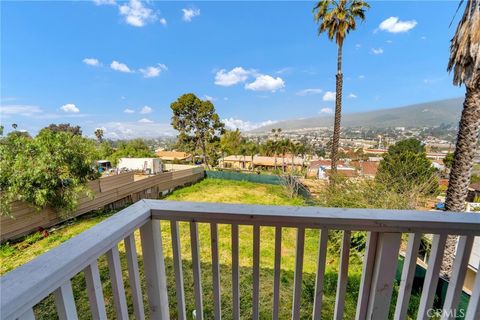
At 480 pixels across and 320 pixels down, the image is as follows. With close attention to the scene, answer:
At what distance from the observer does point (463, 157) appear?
3730mm

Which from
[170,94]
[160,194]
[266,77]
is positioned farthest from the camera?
[266,77]

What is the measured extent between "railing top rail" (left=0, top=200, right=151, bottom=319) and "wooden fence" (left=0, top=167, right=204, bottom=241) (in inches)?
272

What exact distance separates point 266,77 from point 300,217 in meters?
22.1

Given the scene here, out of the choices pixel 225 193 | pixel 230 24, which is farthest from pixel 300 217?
pixel 225 193

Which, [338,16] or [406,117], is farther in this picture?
[406,117]

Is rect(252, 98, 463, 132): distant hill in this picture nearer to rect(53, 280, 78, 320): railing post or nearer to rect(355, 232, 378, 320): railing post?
rect(355, 232, 378, 320): railing post

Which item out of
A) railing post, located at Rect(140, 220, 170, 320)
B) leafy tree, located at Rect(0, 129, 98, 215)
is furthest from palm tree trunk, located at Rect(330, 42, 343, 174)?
A: leafy tree, located at Rect(0, 129, 98, 215)

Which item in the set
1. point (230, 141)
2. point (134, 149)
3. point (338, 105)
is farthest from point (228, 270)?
point (134, 149)

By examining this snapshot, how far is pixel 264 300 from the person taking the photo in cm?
272

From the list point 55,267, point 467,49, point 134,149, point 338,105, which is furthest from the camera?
point 134,149

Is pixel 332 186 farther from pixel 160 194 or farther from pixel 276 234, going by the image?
pixel 160 194

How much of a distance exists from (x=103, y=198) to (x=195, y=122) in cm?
1107

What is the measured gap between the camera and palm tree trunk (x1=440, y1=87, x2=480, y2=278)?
11.8 ft

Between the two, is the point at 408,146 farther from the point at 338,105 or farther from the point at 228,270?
the point at 228,270
